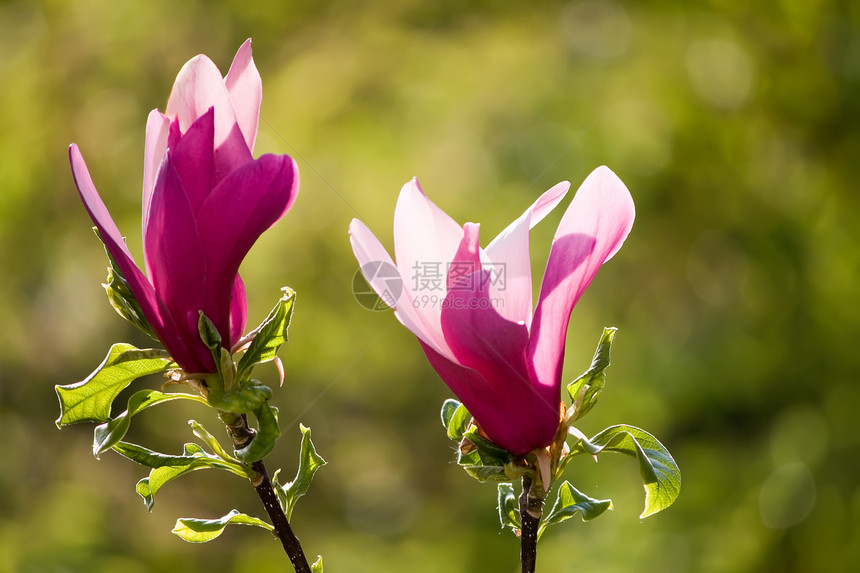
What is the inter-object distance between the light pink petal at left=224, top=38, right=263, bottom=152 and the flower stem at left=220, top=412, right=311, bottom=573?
17 centimetres

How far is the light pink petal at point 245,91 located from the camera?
51 centimetres

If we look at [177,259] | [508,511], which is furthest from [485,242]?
[177,259]

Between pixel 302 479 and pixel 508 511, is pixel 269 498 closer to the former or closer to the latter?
pixel 302 479

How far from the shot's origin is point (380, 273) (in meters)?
0.45

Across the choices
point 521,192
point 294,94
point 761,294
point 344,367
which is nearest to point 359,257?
point 521,192

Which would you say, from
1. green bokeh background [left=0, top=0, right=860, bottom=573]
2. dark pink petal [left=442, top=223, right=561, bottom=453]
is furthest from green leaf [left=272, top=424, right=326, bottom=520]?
green bokeh background [left=0, top=0, right=860, bottom=573]

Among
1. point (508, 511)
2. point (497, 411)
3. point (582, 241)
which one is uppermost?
point (582, 241)

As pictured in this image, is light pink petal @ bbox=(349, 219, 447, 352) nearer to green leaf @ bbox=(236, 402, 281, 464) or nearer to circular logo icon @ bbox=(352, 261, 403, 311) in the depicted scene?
circular logo icon @ bbox=(352, 261, 403, 311)

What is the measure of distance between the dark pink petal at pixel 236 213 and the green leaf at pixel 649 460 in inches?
9.1

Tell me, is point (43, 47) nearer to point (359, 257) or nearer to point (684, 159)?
point (684, 159)

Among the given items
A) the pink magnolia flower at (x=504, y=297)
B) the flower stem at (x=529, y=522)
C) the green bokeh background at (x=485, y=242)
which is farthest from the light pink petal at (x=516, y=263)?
the green bokeh background at (x=485, y=242)

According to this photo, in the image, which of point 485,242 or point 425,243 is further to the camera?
point 485,242

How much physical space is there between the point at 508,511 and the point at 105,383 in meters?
0.28

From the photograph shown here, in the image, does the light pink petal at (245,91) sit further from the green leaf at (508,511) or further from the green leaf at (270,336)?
the green leaf at (508,511)
